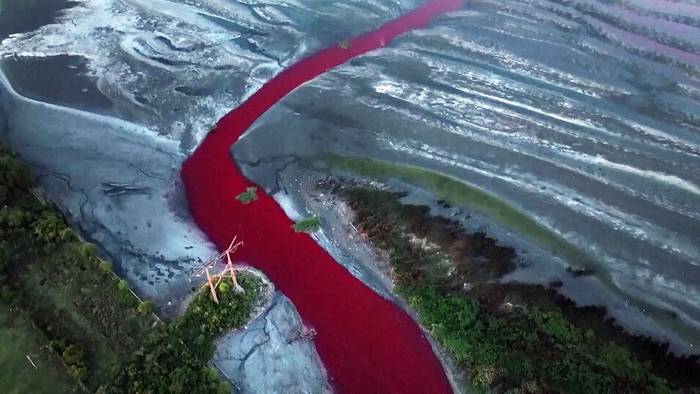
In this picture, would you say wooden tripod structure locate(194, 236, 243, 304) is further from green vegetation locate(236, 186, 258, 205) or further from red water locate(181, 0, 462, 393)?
green vegetation locate(236, 186, 258, 205)

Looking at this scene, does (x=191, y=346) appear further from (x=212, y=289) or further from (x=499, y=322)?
(x=499, y=322)

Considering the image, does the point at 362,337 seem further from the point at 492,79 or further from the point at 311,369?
the point at 492,79

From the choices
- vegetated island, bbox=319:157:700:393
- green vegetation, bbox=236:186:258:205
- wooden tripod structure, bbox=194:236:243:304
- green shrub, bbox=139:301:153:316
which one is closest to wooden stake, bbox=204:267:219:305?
wooden tripod structure, bbox=194:236:243:304

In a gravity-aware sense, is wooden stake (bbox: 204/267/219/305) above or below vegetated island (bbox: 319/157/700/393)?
below

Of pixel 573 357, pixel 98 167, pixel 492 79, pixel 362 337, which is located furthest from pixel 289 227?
pixel 492 79

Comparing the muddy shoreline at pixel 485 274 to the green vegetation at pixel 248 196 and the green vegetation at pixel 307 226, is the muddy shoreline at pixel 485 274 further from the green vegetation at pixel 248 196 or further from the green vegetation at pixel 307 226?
the green vegetation at pixel 248 196

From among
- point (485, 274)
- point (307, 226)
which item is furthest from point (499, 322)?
point (307, 226)

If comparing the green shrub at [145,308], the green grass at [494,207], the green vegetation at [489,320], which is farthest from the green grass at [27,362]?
the green grass at [494,207]
